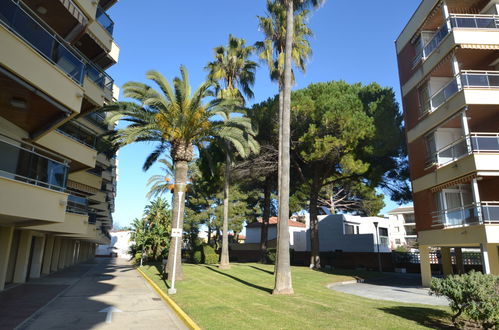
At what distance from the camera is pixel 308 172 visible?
2820 cm

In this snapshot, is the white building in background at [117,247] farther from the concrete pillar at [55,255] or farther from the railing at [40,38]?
the railing at [40,38]

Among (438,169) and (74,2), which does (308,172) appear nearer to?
(438,169)

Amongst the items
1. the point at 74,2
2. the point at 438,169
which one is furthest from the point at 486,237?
the point at 74,2

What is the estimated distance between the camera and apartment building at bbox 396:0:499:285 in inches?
575

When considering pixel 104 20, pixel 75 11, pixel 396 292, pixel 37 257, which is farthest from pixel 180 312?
pixel 104 20

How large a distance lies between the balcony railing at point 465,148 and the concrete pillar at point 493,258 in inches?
164

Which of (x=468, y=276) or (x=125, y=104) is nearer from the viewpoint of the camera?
(x=468, y=276)

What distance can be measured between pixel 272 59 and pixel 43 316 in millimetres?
19764

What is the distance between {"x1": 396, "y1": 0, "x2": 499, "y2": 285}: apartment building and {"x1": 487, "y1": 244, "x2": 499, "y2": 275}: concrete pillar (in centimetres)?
4

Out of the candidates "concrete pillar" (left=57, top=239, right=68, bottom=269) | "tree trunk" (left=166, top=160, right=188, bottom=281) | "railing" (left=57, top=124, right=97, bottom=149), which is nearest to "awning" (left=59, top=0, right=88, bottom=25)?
"railing" (left=57, top=124, right=97, bottom=149)

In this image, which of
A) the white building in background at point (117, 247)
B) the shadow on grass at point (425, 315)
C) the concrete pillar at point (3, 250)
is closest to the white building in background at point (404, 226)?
the white building in background at point (117, 247)

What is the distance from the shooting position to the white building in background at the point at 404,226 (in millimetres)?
66119

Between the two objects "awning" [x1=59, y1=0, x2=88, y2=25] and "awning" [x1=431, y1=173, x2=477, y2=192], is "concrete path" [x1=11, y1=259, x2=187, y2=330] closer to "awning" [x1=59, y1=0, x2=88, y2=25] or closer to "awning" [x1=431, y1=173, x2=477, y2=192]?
"awning" [x1=59, y1=0, x2=88, y2=25]

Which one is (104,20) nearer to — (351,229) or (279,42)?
(279,42)
